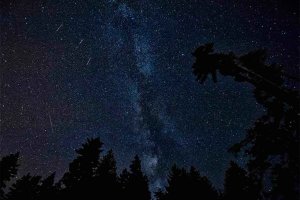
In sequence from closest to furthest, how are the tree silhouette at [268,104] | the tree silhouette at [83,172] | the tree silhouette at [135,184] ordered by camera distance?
1. the tree silhouette at [268,104]
2. the tree silhouette at [83,172]
3. the tree silhouette at [135,184]

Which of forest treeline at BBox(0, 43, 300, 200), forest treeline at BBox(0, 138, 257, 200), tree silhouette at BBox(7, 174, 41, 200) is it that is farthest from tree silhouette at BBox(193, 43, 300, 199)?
tree silhouette at BBox(7, 174, 41, 200)

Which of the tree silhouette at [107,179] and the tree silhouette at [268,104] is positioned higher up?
the tree silhouette at [107,179]

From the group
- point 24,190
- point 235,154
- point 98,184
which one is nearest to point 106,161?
point 98,184

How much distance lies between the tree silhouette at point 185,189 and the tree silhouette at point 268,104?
2015 cm

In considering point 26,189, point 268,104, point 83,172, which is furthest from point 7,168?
point 268,104

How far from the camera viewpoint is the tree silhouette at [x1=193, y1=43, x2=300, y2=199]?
6.06 meters

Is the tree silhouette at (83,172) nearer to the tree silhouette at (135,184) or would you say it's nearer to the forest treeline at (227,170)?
the forest treeline at (227,170)

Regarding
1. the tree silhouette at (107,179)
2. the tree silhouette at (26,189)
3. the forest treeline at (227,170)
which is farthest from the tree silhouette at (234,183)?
the tree silhouette at (26,189)

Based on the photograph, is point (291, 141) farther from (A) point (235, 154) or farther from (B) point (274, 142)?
(A) point (235, 154)

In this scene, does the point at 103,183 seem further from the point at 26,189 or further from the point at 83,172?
the point at 26,189

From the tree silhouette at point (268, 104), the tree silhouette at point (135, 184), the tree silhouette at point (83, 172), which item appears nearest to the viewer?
the tree silhouette at point (268, 104)

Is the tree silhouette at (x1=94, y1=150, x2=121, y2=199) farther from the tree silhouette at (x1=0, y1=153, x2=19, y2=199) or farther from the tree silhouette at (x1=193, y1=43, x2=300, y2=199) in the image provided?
the tree silhouette at (x1=193, y1=43, x2=300, y2=199)

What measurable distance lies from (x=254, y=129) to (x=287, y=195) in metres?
1.96

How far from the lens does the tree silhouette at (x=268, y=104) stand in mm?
6062
